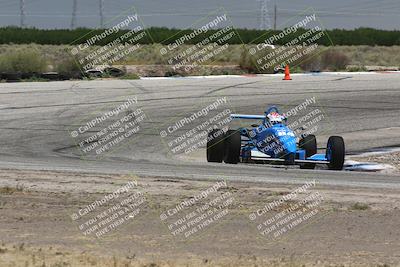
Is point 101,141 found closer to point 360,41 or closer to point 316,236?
point 316,236

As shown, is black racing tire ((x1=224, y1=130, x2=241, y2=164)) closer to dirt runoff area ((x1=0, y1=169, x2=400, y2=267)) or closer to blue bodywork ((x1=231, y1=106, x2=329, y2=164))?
blue bodywork ((x1=231, y1=106, x2=329, y2=164))

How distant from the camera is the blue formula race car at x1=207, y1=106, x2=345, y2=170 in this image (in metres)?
16.2

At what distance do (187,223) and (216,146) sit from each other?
A: 673 centimetres

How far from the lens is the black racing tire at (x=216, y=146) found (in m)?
16.8

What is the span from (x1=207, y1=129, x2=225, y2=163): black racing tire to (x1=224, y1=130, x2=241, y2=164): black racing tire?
14 cm

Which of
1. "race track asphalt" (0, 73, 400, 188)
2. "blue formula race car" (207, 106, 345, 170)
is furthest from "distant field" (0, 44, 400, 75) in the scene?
"blue formula race car" (207, 106, 345, 170)

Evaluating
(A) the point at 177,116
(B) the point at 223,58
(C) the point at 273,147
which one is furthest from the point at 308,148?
(B) the point at 223,58

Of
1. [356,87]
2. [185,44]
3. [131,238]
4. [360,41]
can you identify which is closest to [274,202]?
[131,238]

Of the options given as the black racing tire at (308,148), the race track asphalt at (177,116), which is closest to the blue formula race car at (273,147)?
the black racing tire at (308,148)

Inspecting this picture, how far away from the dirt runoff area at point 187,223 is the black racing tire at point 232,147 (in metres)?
3.12

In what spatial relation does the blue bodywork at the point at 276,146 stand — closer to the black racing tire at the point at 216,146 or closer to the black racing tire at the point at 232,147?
the black racing tire at the point at 232,147

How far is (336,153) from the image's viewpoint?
16.1m

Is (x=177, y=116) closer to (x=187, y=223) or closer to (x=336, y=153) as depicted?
(x=336, y=153)

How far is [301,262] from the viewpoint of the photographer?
834cm
